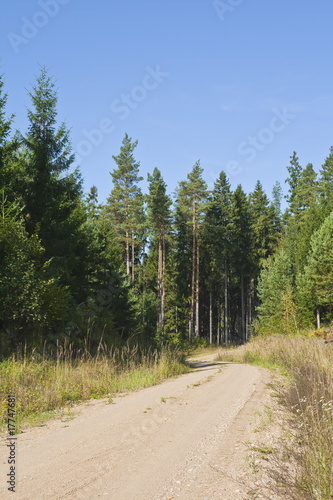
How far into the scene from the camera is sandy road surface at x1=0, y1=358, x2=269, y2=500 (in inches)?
137

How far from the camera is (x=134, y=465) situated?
13.3 ft

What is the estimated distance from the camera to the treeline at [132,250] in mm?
12898

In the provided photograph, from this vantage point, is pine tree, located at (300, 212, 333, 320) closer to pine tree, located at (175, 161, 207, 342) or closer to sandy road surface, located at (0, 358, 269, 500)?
pine tree, located at (175, 161, 207, 342)

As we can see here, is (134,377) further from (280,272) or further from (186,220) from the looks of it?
(186,220)

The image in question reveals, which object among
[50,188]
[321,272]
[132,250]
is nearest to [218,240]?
[132,250]

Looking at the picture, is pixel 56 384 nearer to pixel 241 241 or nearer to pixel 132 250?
pixel 132 250

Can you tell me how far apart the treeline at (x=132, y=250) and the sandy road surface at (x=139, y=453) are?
21.4ft

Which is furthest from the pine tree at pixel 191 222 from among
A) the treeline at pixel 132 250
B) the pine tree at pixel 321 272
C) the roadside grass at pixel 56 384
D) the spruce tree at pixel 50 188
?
the roadside grass at pixel 56 384

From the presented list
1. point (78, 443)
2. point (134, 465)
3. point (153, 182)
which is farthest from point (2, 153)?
point (153, 182)

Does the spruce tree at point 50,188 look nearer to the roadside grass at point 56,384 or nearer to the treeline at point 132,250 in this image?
the treeline at point 132,250

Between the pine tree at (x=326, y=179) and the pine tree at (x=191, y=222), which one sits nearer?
the pine tree at (x=191, y=222)

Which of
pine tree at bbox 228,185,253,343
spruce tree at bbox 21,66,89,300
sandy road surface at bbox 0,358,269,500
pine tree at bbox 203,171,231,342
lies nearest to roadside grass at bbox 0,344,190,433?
sandy road surface at bbox 0,358,269,500

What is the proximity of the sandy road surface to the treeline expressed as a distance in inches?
257

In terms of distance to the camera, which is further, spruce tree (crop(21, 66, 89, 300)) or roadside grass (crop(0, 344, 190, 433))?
spruce tree (crop(21, 66, 89, 300))
